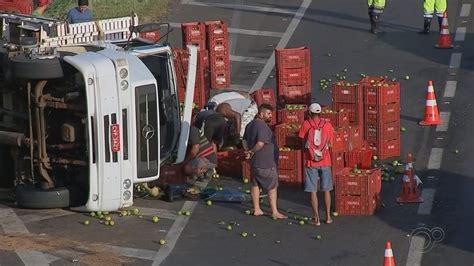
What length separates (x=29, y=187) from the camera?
20.0m

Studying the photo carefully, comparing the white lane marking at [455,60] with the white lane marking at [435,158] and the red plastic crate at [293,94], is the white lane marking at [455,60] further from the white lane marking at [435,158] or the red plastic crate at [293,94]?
the white lane marking at [435,158]

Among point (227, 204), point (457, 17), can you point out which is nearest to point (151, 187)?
point (227, 204)

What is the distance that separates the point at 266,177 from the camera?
19.5 meters

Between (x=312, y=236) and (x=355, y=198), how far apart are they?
1125 mm

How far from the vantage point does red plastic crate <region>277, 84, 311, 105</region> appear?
79.8 ft

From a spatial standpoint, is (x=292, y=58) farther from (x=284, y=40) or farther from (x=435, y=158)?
(x=284, y=40)

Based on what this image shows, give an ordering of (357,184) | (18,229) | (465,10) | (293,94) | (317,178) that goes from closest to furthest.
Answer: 1. (18,229)
2. (317,178)
3. (357,184)
4. (293,94)
5. (465,10)

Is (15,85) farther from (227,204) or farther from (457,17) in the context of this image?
(457,17)

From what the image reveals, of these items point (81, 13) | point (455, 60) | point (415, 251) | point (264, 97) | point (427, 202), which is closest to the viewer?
point (415, 251)

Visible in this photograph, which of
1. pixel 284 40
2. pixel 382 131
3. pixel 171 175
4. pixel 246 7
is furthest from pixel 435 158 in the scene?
pixel 246 7

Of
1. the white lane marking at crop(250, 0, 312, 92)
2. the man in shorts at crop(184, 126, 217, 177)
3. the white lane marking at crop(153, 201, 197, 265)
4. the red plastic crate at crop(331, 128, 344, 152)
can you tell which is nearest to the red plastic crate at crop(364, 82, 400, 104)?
the red plastic crate at crop(331, 128, 344, 152)

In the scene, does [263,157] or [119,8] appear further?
[119,8]

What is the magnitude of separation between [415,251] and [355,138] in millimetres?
4403

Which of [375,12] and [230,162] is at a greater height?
[375,12]
